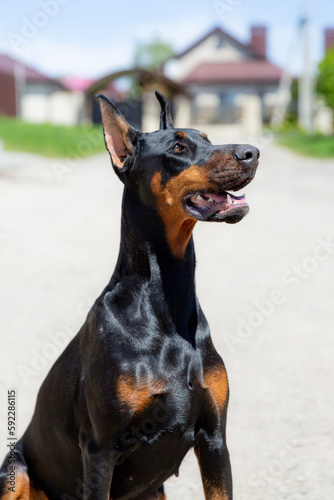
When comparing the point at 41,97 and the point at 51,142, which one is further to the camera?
the point at 41,97

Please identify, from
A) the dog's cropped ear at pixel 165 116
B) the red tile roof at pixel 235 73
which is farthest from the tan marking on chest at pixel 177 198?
the red tile roof at pixel 235 73

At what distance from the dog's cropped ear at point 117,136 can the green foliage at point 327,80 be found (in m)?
23.7

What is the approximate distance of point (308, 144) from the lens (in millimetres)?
22453

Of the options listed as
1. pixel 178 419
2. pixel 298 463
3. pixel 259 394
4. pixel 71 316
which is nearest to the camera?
pixel 178 419

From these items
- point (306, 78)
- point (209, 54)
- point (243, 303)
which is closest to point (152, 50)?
point (209, 54)

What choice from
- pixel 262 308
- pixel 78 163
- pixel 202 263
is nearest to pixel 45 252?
pixel 202 263

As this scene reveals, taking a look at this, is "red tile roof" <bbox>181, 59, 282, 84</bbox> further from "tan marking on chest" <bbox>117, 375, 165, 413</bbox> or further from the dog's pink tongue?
"tan marking on chest" <bbox>117, 375, 165, 413</bbox>

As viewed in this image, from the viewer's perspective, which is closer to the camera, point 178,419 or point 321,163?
point 178,419

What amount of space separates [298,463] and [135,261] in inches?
85.0

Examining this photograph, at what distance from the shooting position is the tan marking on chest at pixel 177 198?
273 centimetres

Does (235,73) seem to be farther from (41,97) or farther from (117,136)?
(117,136)

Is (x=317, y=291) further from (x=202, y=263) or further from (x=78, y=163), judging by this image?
(x=78, y=163)

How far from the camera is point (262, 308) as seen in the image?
7.36m

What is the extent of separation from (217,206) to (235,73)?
142 feet
